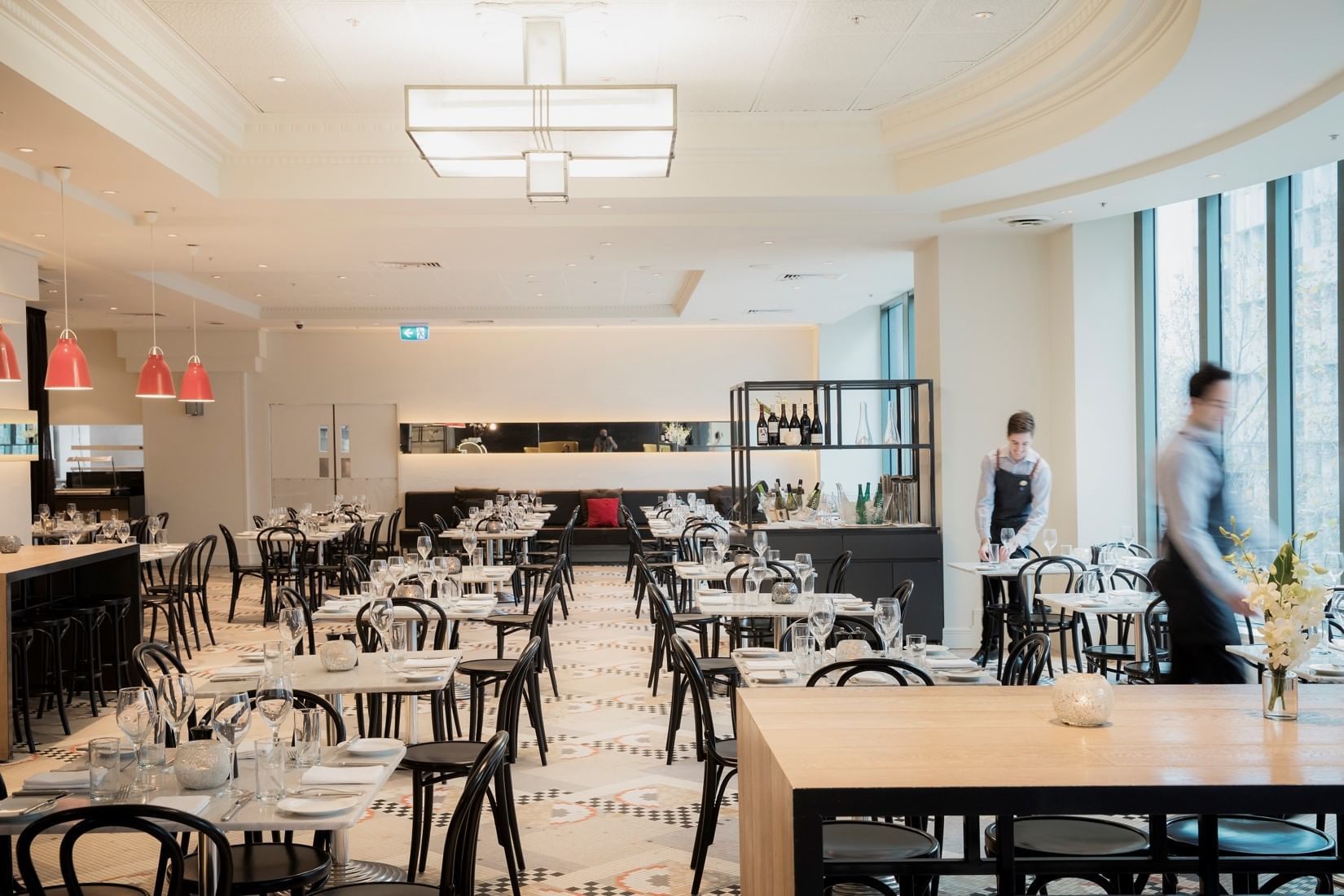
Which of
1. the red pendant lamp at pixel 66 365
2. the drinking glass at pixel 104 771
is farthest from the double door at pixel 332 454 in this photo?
the drinking glass at pixel 104 771

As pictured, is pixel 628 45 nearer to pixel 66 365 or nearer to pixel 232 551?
pixel 66 365

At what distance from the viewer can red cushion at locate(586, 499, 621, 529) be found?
691 inches

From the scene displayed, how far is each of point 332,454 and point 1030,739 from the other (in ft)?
55.3

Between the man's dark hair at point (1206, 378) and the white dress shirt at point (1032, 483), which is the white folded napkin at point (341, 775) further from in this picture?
the white dress shirt at point (1032, 483)

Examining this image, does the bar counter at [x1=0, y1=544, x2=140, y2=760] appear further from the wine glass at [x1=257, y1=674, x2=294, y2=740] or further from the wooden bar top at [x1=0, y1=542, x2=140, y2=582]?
the wine glass at [x1=257, y1=674, x2=294, y2=740]

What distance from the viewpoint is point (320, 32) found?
21.0ft

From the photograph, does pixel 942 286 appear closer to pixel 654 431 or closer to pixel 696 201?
pixel 696 201

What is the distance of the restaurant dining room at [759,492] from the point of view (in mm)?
2934

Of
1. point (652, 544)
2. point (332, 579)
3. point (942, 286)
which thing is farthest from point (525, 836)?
point (652, 544)

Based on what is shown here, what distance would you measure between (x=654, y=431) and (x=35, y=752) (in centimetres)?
1242

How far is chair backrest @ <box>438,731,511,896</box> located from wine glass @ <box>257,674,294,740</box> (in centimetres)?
63

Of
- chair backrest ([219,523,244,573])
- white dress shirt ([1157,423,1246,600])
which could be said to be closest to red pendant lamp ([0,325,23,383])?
chair backrest ([219,523,244,573])

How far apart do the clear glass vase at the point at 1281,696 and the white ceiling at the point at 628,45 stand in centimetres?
440

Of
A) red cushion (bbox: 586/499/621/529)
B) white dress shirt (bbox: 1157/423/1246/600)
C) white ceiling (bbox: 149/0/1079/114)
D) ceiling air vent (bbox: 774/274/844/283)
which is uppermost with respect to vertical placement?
white ceiling (bbox: 149/0/1079/114)
